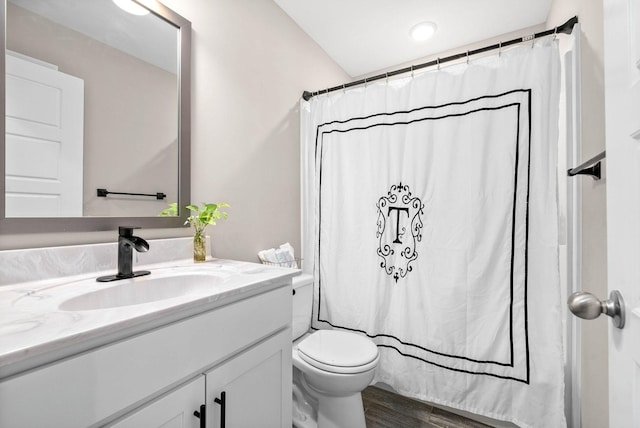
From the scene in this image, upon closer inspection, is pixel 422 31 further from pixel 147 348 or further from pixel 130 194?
pixel 147 348

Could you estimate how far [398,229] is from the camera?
1675 mm

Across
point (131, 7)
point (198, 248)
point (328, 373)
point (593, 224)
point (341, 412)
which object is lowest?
point (341, 412)

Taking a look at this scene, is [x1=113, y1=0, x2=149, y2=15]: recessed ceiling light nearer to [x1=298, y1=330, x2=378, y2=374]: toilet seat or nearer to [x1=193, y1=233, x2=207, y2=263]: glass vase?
[x1=193, y1=233, x2=207, y2=263]: glass vase

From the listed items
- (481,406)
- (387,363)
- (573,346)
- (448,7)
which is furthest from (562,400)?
(448,7)

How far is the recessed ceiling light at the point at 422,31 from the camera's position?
6.58 feet

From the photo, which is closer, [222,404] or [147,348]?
[147,348]

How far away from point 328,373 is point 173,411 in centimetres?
75

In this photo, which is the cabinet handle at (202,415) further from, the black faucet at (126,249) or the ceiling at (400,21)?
the ceiling at (400,21)

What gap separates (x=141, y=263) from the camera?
1.12 metres

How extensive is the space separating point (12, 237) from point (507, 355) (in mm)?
1978

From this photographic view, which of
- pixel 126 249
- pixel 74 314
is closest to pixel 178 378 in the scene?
pixel 74 314

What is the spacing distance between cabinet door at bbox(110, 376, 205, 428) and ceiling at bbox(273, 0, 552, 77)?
2.11m

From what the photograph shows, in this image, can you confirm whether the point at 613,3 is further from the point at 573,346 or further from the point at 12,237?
the point at 12,237

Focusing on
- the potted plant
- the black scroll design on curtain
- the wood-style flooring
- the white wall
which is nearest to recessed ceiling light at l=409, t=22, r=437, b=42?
the white wall
